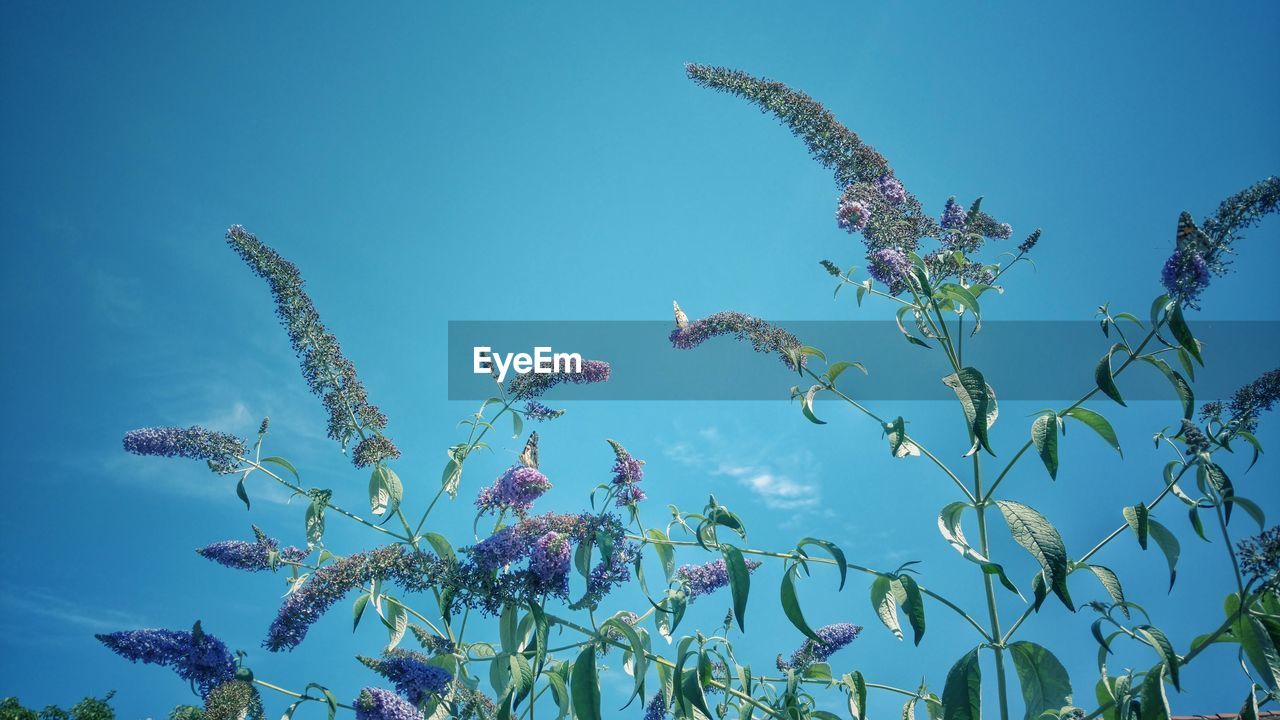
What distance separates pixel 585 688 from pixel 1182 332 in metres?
2.41

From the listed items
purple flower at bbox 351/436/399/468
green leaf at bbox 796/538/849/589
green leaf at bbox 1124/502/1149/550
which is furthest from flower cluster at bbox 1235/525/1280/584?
purple flower at bbox 351/436/399/468

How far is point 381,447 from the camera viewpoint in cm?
335

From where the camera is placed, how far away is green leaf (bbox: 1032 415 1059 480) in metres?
2.48

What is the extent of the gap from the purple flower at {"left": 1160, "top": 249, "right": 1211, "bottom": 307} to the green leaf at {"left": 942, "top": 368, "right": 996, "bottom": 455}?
0.72m

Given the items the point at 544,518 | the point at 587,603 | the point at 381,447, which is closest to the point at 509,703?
the point at 587,603

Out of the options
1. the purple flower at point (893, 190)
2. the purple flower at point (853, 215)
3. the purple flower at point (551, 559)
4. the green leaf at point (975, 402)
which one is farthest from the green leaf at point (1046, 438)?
the purple flower at point (551, 559)

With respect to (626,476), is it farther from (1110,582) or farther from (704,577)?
(1110,582)

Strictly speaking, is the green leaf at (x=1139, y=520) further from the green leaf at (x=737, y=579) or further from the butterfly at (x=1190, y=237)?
the green leaf at (x=737, y=579)

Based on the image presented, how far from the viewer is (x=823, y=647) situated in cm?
350

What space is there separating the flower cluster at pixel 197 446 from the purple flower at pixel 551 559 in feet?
5.91

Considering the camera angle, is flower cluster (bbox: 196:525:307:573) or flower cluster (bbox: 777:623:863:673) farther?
flower cluster (bbox: 777:623:863:673)

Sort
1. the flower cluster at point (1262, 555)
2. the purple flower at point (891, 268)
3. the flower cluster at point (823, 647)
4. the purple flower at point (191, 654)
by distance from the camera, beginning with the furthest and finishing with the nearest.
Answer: the flower cluster at point (823, 647) < the purple flower at point (891, 268) < the purple flower at point (191, 654) < the flower cluster at point (1262, 555)

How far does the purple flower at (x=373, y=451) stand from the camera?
131 inches

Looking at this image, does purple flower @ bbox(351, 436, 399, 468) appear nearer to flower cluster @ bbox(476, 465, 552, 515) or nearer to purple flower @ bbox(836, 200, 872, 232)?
flower cluster @ bbox(476, 465, 552, 515)
